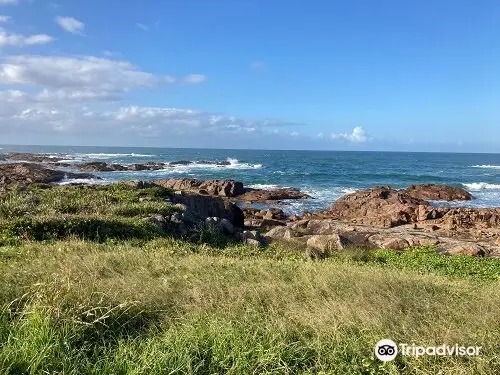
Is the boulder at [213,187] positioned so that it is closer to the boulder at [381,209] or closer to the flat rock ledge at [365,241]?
the boulder at [381,209]

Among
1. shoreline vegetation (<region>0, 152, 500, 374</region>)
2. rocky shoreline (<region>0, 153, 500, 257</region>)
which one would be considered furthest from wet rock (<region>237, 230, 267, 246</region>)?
shoreline vegetation (<region>0, 152, 500, 374</region>)

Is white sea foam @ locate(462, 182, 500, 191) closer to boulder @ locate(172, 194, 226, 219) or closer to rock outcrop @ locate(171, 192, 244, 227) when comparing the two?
rock outcrop @ locate(171, 192, 244, 227)

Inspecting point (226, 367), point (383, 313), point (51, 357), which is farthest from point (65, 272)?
point (383, 313)

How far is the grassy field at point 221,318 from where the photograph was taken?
437cm

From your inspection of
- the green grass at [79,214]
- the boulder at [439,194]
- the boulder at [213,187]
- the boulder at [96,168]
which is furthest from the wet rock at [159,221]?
the boulder at [96,168]

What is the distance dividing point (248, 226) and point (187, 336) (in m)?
19.1

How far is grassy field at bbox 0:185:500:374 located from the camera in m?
4.37

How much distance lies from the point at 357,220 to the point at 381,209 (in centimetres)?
254

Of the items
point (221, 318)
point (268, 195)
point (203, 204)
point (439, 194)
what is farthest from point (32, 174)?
point (221, 318)

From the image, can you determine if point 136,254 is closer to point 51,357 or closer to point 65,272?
point 65,272

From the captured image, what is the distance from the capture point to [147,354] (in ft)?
14.6

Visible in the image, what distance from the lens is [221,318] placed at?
5.28m

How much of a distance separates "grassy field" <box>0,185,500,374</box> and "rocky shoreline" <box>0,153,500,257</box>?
21.4ft

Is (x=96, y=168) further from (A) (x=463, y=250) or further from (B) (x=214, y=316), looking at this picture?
(B) (x=214, y=316)
